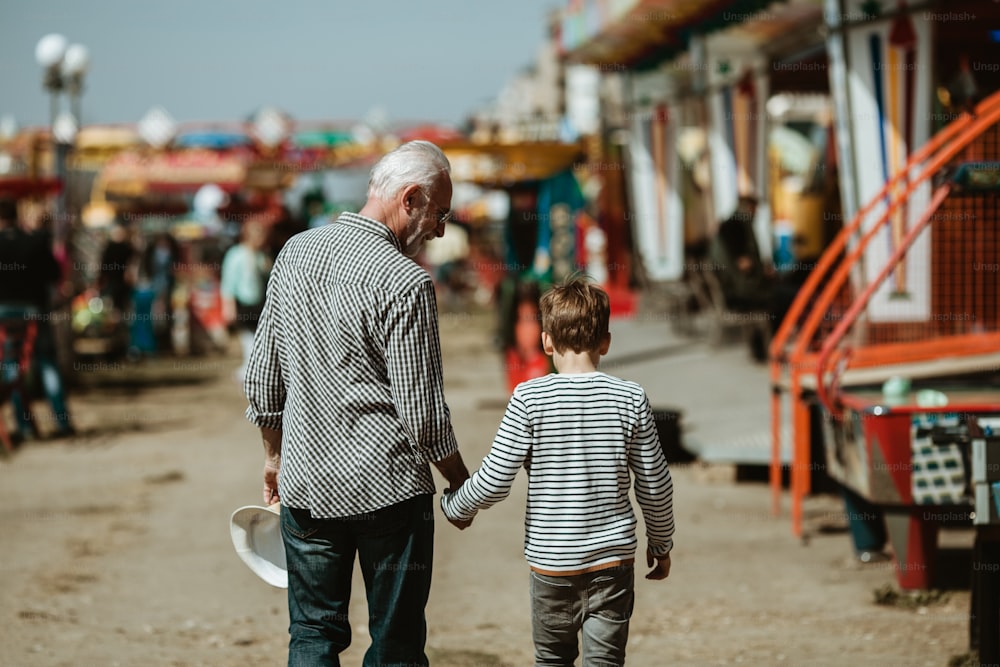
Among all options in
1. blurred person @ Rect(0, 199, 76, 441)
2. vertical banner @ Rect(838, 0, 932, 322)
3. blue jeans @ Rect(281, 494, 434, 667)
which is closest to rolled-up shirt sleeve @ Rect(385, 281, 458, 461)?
blue jeans @ Rect(281, 494, 434, 667)

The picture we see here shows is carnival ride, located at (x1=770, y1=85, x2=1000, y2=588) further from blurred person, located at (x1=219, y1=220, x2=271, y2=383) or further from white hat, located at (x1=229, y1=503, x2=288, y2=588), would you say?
blurred person, located at (x1=219, y1=220, x2=271, y2=383)

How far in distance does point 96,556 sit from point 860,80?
255 inches

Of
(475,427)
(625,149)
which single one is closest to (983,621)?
(475,427)

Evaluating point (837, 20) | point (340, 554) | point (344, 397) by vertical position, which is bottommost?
point (340, 554)

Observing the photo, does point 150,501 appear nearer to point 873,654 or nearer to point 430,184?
point 873,654

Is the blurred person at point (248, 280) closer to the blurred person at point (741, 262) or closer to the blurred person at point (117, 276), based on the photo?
the blurred person at point (741, 262)

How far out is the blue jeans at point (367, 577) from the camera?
3.33 metres

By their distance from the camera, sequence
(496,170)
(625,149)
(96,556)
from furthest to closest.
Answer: (625,149), (496,170), (96,556)

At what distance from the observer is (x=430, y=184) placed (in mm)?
3395

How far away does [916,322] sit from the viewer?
833 centimetres

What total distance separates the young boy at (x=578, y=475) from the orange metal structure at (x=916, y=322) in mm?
2930

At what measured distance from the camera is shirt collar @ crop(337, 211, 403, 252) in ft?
11.1

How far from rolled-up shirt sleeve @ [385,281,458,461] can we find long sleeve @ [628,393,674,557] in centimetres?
53

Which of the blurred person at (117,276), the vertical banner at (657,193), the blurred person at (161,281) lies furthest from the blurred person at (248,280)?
the blurred person at (117,276)
